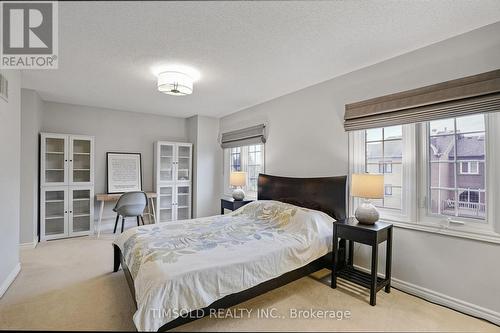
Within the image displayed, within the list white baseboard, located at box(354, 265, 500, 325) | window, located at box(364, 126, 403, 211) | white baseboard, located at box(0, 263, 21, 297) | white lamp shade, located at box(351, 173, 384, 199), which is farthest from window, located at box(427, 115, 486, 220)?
white baseboard, located at box(0, 263, 21, 297)

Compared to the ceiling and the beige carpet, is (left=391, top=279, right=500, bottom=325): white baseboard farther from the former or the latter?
the ceiling

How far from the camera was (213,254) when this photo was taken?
1.76 meters

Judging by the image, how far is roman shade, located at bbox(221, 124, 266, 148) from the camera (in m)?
3.79

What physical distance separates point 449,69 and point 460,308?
6.42 feet

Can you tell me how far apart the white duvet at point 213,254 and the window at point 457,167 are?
40.5 inches

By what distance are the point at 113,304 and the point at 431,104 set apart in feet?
8.38

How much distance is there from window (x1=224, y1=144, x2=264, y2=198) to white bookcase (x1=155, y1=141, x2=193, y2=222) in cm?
79

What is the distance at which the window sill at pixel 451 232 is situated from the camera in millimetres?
1774

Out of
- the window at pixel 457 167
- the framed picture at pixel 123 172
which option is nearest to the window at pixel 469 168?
the window at pixel 457 167

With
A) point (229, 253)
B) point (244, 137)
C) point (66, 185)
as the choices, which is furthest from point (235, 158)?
point (229, 253)

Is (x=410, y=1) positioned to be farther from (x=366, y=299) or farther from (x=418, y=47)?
(x=366, y=299)

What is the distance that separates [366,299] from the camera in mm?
1979

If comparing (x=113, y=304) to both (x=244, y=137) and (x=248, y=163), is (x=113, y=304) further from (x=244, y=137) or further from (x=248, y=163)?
(x=248, y=163)

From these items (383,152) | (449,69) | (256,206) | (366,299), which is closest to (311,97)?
(383,152)
